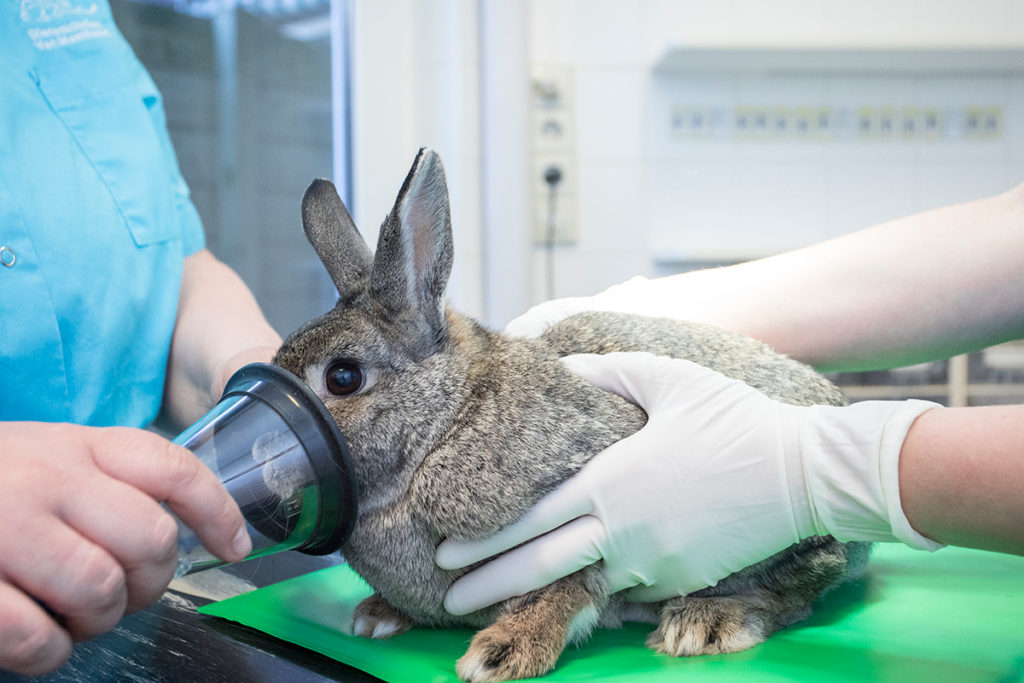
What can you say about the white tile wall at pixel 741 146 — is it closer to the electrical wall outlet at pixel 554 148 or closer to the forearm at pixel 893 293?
the electrical wall outlet at pixel 554 148

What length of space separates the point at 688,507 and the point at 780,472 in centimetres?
10

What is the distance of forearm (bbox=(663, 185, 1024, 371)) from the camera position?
3.53 ft

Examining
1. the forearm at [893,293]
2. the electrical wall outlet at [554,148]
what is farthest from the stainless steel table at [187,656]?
the electrical wall outlet at [554,148]

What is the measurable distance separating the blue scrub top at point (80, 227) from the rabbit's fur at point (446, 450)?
1.18 feet

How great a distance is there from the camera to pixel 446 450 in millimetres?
856

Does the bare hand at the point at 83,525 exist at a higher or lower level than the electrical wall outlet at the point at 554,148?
lower

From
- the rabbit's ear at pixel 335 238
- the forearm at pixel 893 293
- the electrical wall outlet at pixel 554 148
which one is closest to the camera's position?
the rabbit's ear at pixel 335 238

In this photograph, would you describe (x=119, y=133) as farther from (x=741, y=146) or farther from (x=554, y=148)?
(x=741, y=146)

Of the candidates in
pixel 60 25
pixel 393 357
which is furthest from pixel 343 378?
pixel 60 25

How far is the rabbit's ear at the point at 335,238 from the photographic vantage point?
96 cm

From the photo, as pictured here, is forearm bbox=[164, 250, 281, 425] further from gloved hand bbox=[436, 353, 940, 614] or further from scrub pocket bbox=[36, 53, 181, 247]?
gloved hand bbox=[436, 353, 940, 614]

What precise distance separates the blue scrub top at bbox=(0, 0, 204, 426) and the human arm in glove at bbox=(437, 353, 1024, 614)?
58 cm

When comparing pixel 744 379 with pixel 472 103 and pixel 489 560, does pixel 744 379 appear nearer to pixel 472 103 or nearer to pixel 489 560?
pixel 489 560

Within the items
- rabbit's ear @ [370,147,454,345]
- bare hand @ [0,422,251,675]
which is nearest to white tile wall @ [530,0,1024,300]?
rabbit's ear @ [370,147,454,345]
